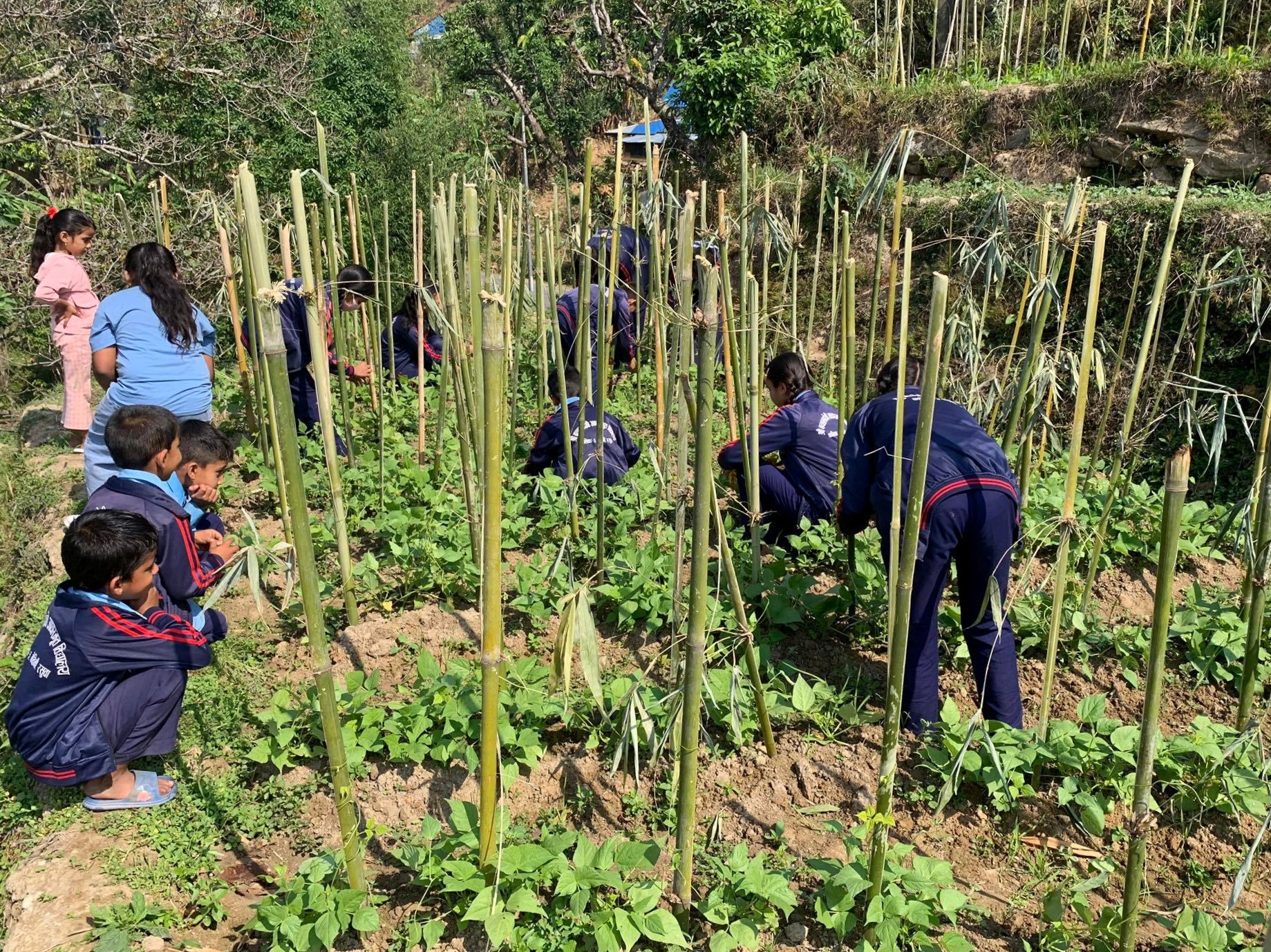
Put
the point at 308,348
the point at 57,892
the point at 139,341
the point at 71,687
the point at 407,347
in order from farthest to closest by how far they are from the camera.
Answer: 1. the point at 407,347
2. the point at 308,348
3. the point at 139,341
4. the point at 71,687
5. the point at 57,892

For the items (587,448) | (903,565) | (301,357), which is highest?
(903,565)

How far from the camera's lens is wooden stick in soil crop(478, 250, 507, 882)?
169 centimetres

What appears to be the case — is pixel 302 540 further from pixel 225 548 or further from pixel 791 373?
pixel 791 373

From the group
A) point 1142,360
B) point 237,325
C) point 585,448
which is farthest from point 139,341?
point 1142,360

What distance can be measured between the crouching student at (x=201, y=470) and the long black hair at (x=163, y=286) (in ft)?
2.02

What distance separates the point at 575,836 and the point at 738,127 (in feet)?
31.7

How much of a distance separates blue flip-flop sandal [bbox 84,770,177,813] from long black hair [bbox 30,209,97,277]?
3.28 meters

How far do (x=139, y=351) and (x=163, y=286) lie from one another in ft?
1.02

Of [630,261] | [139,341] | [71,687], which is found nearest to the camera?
[71,687]

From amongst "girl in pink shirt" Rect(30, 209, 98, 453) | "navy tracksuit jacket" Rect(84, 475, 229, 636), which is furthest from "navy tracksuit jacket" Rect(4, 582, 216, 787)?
"girl in pink shirt" Rect(30, 209, 98, 453)

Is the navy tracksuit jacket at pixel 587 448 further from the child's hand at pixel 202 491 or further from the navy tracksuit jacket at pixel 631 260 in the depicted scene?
the child's hand at pixel 202 491

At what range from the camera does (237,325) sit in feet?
14.8

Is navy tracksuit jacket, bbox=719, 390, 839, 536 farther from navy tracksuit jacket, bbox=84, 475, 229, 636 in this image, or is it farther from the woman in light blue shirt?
the woman in light blue shirt

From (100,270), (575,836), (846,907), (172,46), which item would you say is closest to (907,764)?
(846,907)
